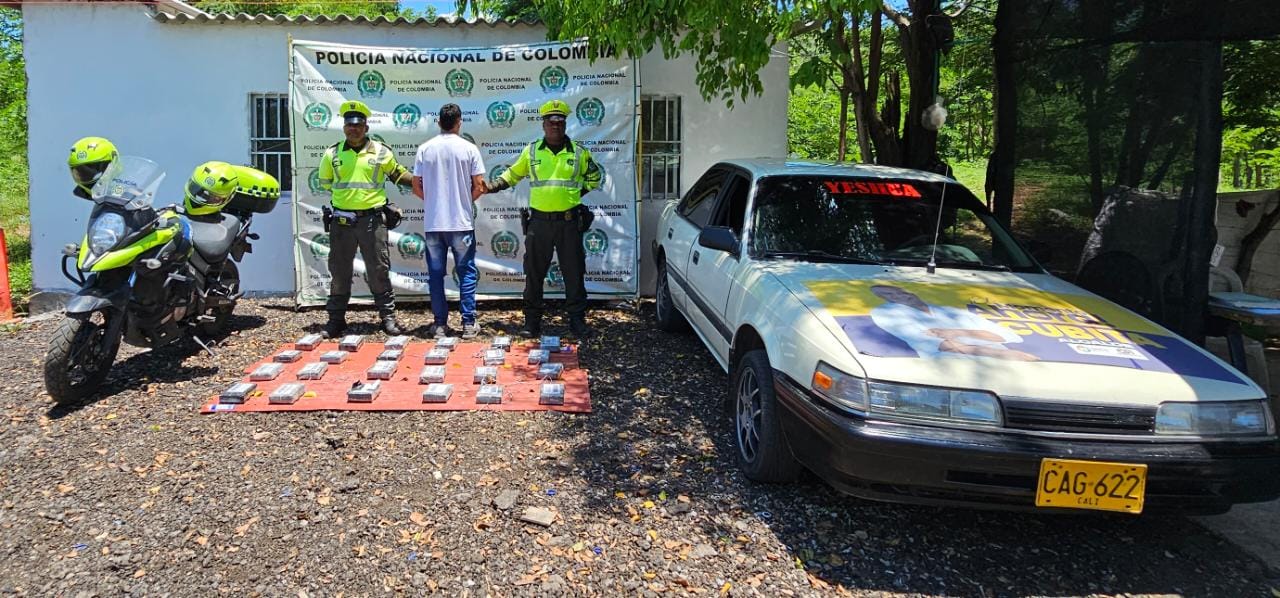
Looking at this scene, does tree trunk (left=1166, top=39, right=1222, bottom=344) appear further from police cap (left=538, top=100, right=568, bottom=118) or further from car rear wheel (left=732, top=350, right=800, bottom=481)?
police cap (left=538, top=100, right=568, bottom=118)

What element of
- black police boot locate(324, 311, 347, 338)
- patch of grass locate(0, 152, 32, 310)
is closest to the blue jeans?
black police boot locate(324, 311, 347, 338)

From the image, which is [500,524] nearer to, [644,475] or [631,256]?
[644,475]

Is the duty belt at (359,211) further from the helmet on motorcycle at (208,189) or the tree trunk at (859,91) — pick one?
the tree trunk at (859,91)

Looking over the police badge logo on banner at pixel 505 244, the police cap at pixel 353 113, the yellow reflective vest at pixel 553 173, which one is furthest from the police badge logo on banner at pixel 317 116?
the yellow reflective vest at pixel 553 173

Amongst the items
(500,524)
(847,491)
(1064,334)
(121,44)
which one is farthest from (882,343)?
(121,44)

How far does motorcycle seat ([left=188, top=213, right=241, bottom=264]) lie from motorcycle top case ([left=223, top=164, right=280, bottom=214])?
7.8 inches

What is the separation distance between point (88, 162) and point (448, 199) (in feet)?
7.50

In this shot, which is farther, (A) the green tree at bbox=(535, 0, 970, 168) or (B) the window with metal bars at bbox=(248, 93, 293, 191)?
(B) the window with metal bars at bbox=(248, 93, 293, 191)

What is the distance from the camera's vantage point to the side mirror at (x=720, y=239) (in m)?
4.22

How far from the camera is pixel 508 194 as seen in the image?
24.0ft

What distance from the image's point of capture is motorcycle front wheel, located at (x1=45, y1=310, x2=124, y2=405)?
4.34 m

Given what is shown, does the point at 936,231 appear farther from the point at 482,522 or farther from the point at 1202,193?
the point at 482,522

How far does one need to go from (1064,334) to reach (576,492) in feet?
7.35

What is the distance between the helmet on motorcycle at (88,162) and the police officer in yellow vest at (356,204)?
1.51 meters
